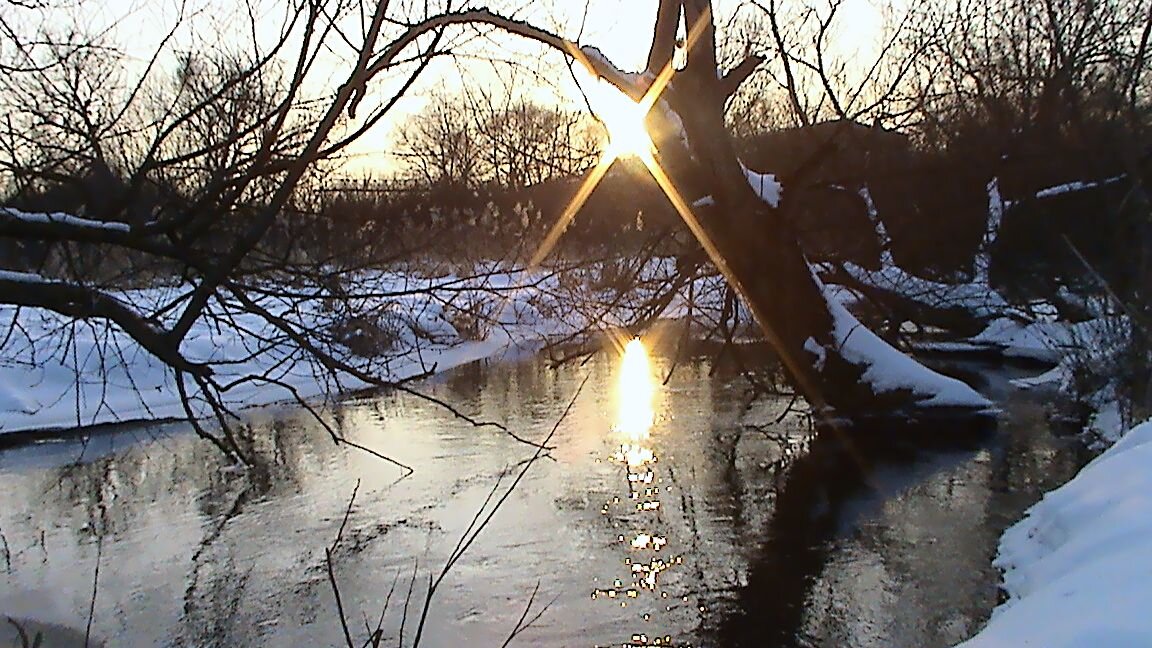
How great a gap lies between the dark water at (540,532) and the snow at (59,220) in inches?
95.1

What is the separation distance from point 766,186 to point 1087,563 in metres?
7.73

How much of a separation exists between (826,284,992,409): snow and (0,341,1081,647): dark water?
45 centimetres

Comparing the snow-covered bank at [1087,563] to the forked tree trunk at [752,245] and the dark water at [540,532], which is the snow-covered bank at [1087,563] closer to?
the dark water at [540,532]

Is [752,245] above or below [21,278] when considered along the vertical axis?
above

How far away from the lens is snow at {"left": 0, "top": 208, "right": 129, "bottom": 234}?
4.32m

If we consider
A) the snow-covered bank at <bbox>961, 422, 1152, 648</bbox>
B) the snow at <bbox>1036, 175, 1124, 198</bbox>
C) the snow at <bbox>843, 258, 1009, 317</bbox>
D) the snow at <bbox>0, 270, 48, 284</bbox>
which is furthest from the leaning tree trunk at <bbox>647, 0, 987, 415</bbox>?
the snow at <bbox>0, 270, 48, 284</bbox>

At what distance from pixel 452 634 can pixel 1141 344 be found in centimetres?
623

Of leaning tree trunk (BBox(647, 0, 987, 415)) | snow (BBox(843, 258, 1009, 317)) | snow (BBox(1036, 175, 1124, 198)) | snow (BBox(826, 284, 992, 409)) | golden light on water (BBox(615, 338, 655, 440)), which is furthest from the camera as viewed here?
snow (BBox(1036, 175, 1124, 198))

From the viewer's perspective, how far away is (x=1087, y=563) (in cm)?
435

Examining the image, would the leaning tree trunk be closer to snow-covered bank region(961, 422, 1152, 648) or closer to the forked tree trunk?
the forked tree trunk

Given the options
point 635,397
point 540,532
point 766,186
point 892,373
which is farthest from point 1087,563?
point 635,397

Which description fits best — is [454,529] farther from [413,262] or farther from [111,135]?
[111,135]

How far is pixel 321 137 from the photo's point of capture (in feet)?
13.9

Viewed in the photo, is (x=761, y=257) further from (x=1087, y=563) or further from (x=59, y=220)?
(x=59, y=220)
